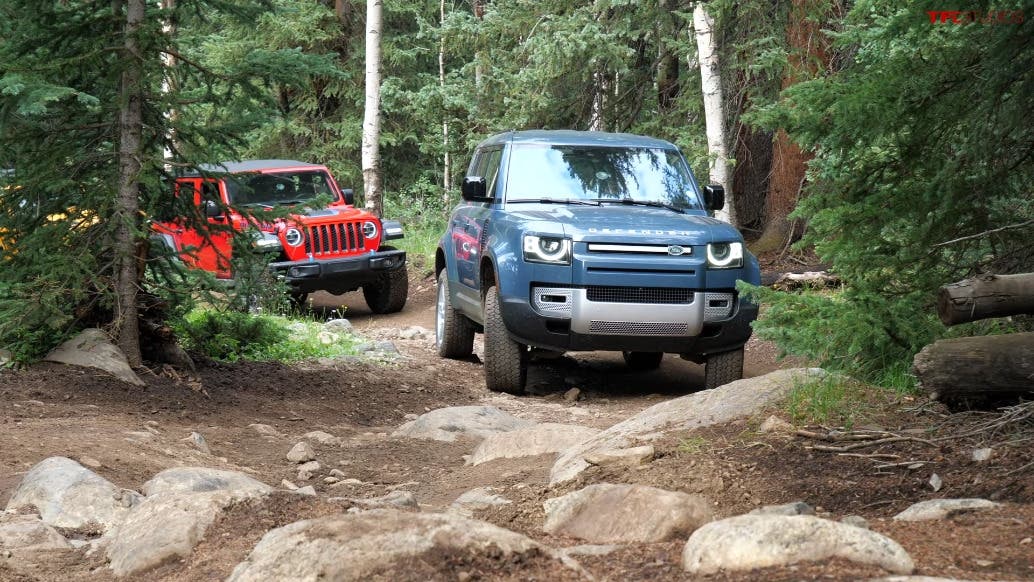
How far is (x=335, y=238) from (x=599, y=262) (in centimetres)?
644

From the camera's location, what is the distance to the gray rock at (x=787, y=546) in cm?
359

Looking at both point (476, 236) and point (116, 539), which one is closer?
point (116, 539)

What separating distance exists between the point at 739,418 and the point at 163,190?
16.2ft

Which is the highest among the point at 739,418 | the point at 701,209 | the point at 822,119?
the point at 822,119

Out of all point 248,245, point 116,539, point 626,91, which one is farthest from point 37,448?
point 626,91

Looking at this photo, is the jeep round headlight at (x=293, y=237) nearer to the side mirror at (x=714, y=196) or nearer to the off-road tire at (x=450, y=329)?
the off-road tire at (x=450, y=329)

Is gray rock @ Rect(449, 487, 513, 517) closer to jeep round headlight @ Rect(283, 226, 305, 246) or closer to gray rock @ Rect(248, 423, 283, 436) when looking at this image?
gray rock @ Rect(248, 423, 283, 436)

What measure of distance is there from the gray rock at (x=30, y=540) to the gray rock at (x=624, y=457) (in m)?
2.44

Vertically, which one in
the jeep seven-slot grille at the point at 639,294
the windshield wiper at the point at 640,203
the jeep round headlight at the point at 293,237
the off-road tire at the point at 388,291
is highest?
the windshield wiper at the point at 640,203

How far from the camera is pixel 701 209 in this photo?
1027 centimetres

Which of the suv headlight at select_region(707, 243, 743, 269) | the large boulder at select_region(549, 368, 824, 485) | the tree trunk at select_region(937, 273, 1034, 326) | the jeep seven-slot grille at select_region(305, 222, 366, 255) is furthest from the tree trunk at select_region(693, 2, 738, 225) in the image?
the tree trunk at select_region(937, 273, 1034, 326)

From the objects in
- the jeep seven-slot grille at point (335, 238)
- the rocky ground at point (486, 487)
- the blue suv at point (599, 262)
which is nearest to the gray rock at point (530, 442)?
the rocky ground at point (486, 487)

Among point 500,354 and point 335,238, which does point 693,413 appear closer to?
point 500,354

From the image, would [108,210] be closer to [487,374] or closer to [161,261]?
[161,261]
